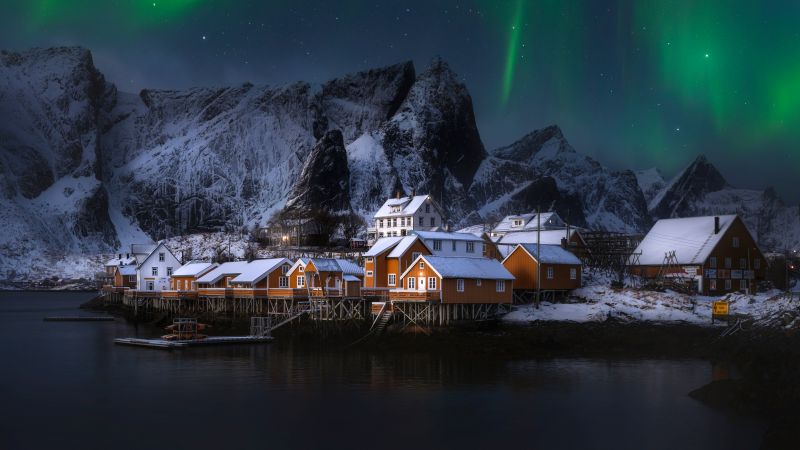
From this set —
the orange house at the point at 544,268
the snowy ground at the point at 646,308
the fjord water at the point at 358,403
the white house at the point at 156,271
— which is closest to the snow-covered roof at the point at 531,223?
the orange house at the point at 544,268

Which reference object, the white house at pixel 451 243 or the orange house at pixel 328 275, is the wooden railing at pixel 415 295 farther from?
the white house at pixel 451 243

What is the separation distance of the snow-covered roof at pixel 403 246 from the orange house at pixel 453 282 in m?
3.79

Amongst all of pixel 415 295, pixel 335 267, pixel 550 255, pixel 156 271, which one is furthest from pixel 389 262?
pixel 156 271

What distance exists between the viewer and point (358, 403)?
34.9m

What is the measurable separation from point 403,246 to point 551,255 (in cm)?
1358

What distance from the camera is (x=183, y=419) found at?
32188 mm

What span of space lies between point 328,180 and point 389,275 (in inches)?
4878

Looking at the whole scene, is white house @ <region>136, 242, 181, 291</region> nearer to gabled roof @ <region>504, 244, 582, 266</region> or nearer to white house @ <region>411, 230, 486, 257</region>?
white house @ <region>411, 230, 486, 257</region>

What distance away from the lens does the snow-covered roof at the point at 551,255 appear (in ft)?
209

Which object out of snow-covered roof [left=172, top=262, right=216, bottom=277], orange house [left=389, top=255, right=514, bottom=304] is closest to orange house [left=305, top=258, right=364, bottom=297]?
orange house [left=389, top=255, right=514, bottom=304]

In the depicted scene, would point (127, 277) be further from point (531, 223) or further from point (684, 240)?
point (684, 240)

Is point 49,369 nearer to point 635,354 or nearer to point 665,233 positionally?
point 635,354

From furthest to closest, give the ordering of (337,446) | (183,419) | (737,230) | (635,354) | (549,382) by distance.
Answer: (737,230) → (635,354) → (549,382) → (183,419) → (337,446)

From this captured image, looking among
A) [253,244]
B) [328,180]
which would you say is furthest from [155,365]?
[328,180]
